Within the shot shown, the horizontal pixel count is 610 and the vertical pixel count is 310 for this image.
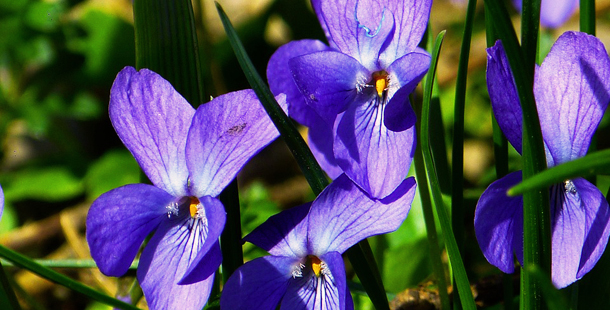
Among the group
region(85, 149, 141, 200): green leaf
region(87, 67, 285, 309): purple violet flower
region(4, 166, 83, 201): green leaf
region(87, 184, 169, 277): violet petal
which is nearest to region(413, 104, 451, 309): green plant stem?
region(87, 67, 285, 309): purple violet flower

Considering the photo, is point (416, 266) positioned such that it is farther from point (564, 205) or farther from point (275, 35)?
point (275, 35)

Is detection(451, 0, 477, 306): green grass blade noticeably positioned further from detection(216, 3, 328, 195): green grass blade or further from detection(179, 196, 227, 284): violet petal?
detection(179, 196, 227, 284): violet petal

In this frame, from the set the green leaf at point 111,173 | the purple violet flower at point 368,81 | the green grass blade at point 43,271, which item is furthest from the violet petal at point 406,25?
the green leaf at point 111,173

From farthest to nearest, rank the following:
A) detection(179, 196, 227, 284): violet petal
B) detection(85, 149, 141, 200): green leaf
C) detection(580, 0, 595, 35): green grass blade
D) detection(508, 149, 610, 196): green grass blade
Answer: detection(85, 149, 141, 200): green leaf < detection(580, 0, 595, 35): green grass blade < detection(179, 196, 227, 284): violet petal < detection(508, 149, 610, 196): green grass blade

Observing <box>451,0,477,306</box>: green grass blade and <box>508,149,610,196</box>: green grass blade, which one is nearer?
<box>508,149,610,196</box>: green grass blade

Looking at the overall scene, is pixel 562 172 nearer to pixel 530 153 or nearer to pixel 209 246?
pixel 530 153

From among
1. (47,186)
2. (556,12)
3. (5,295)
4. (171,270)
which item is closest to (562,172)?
(171,270)
